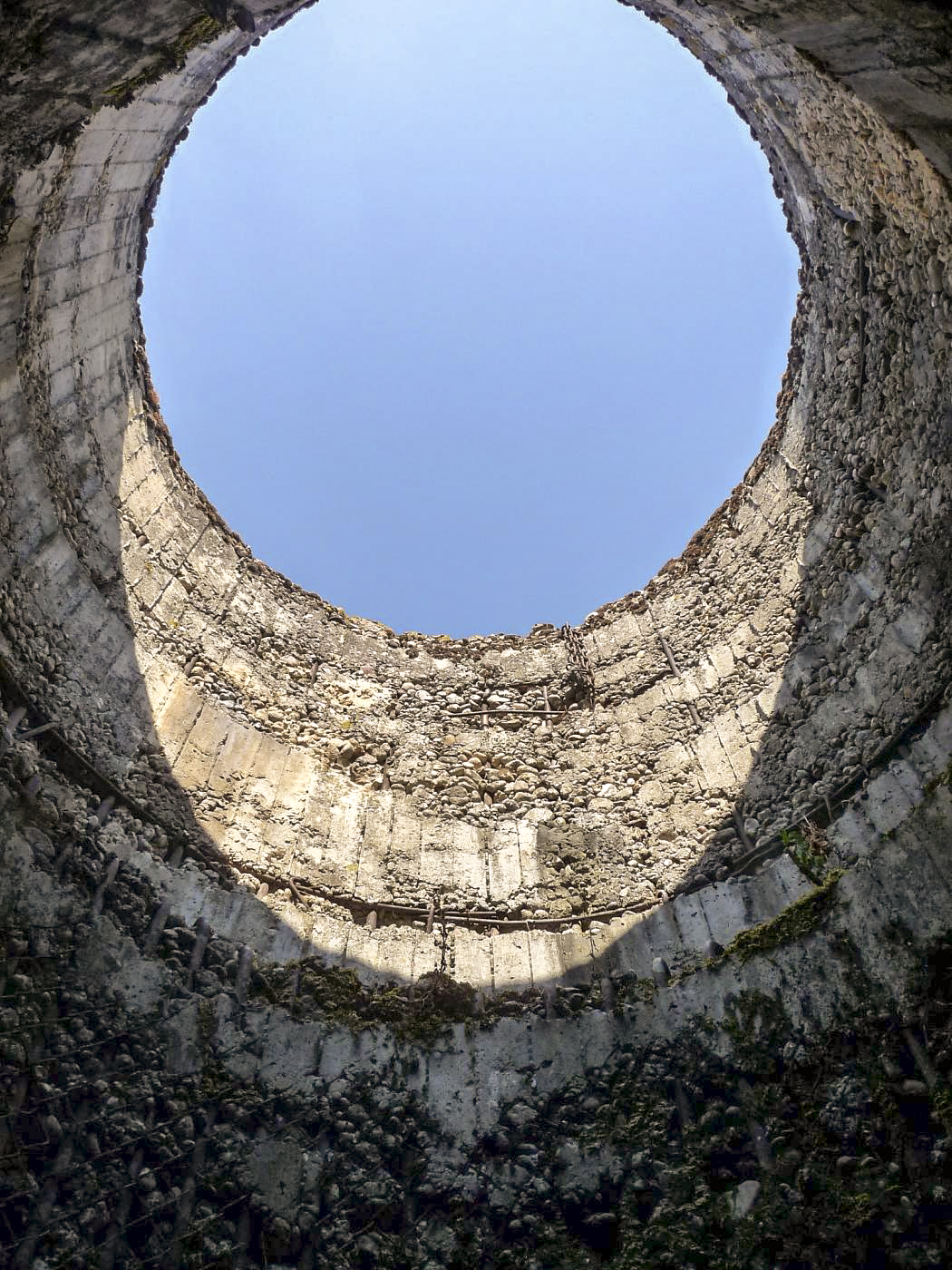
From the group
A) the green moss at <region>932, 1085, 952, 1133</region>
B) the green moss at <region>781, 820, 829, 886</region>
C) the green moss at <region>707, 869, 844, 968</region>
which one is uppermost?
the green moss at <region>781, 820, 829, 886</region>

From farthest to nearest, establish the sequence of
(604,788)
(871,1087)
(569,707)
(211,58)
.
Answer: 1. (569,707)
2. (604,788)
3. (211,58)
4. (871,1087)

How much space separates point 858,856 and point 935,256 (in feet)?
14.4

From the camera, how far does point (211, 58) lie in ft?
24.7

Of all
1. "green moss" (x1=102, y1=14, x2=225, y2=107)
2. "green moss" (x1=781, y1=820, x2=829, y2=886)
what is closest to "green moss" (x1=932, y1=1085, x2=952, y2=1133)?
"green moss" (x1=781, y1=820, x2=829, y2=886)

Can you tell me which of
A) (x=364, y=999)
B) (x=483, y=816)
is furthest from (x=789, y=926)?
(x=483, y=816)

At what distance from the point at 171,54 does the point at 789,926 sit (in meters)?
6.83

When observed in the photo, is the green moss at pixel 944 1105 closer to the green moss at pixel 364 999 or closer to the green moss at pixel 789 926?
the green moss at pixel 789 926

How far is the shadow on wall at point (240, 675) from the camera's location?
6984 millimetres

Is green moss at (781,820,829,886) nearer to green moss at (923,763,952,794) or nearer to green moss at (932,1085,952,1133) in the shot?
green moss at (923,763,952,794)

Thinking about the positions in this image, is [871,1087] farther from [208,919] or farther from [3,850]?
[3,850]

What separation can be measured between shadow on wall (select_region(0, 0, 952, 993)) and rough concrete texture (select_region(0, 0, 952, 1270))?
0.14ft

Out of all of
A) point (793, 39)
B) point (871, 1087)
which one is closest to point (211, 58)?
point (793, 39)

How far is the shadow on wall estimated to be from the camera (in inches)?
275

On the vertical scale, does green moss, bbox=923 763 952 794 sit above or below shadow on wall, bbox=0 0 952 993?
below
